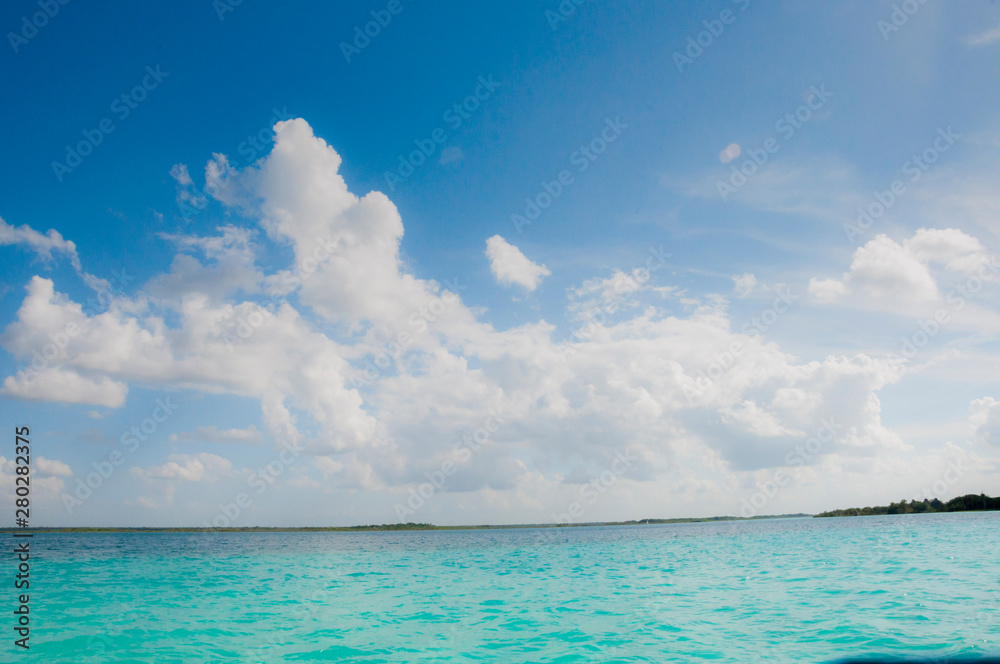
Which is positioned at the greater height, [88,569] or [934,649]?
[934,649]

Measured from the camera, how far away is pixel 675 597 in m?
22.4

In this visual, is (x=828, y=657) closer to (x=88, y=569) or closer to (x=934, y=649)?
(x=934, y=649)

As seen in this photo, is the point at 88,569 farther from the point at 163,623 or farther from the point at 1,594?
the point at 163,623

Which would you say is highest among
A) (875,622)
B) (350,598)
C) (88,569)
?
(875,622)

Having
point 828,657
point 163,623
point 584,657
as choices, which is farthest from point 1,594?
point 828,657

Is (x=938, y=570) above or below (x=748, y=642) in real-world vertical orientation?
below

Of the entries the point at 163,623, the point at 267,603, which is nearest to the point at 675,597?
the point at 267,603

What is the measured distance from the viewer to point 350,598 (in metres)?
24.7

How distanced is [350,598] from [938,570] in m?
29.4

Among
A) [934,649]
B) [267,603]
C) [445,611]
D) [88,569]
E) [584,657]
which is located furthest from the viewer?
[88,569]

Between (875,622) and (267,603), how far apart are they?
2361 centimetres

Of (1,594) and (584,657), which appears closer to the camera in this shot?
(584,657)

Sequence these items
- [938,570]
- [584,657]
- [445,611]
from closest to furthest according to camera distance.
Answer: [584,657], [445,611], [938,570]

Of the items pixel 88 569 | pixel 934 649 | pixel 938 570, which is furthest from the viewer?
pixel 88 569
